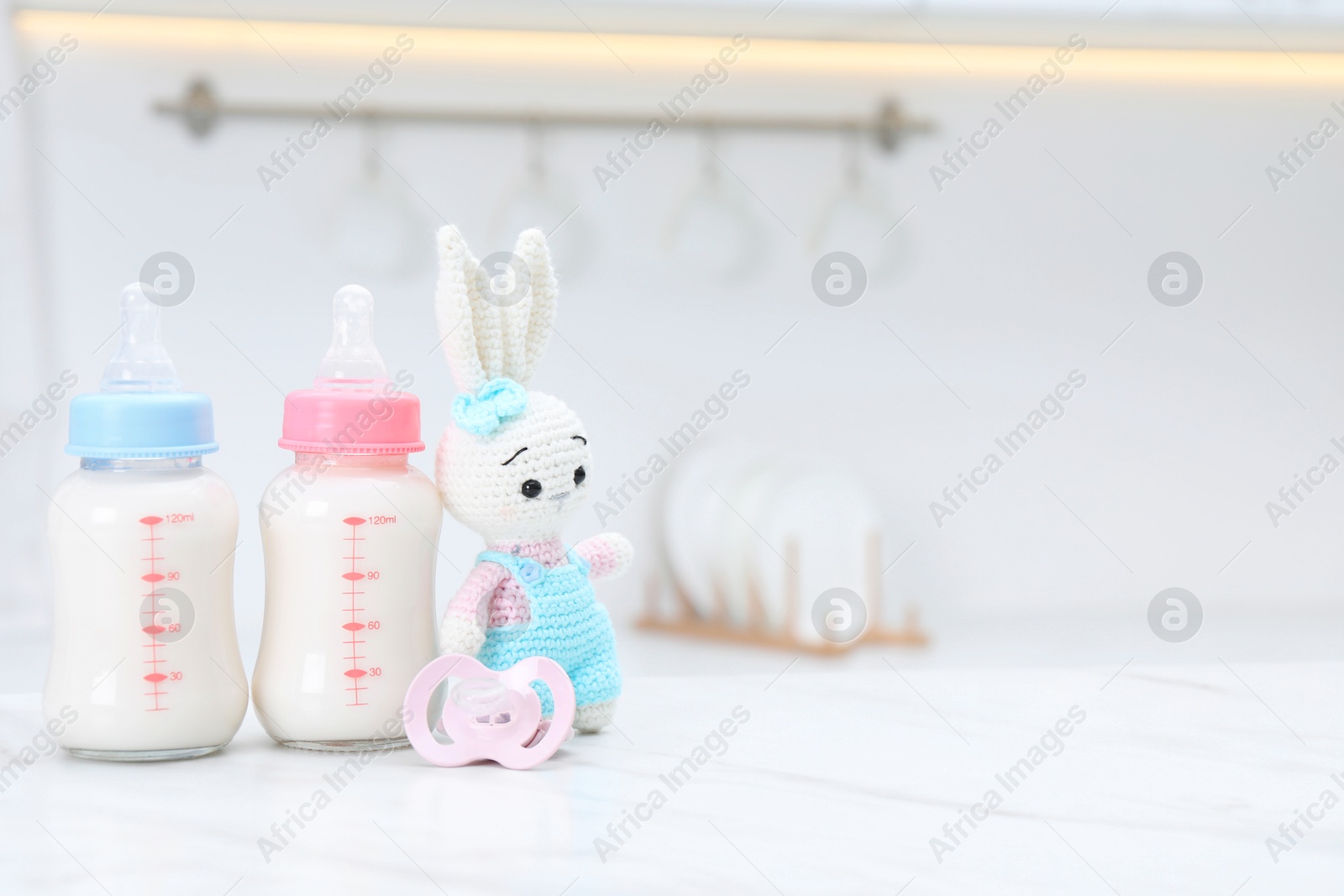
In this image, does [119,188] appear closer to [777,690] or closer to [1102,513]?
[777,690]

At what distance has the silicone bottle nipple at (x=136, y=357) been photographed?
2.59 feet

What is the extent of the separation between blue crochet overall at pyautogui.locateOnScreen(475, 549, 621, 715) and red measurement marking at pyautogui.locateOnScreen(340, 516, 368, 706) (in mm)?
83

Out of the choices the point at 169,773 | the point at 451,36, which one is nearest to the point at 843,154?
the point at 451,36

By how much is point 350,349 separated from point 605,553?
0.22m

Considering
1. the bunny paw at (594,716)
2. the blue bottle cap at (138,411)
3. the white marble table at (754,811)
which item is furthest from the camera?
the bunny paw at (594,716)

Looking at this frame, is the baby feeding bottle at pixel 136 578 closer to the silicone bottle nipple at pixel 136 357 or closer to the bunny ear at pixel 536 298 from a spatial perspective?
the silicone bottle nipple at pixel 136 357

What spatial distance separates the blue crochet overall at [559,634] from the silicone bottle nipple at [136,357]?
0.76 ft

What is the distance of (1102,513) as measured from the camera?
1.57 metres

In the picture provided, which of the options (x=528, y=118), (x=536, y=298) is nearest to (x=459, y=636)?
(x=536, y=298)

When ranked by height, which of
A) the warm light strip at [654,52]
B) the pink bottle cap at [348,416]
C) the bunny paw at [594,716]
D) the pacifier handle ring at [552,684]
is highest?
the warm light strip at [654,52]

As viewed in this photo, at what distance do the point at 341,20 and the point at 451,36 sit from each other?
0.38 ft

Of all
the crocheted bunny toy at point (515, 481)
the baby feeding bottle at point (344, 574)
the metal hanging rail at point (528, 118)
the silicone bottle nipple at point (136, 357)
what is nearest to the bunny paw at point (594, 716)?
the crocheted bunny toy at point (515, 481)

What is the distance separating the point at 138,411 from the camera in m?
0.76

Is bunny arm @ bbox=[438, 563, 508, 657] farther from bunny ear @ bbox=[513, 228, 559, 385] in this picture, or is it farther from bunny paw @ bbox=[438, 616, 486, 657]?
bunny ear @ bbox=[513, 228, 559, 385]
